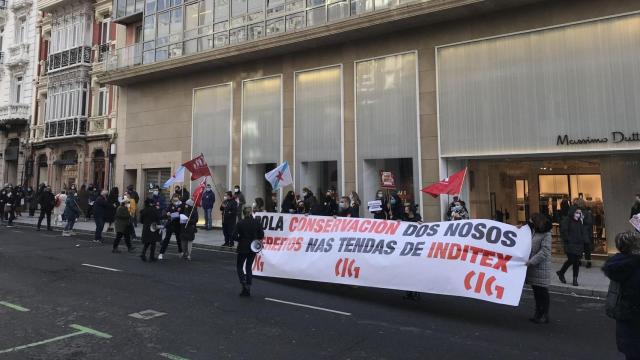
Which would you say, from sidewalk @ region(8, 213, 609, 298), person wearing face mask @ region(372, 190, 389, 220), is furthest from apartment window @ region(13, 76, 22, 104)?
person wearing face mask @ region(372, 190, 389, 220)

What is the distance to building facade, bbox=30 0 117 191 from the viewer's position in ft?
85.4

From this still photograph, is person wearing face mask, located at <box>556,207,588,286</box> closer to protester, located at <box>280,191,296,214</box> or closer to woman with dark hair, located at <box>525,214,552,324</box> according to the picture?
woman with dark hair, located at <box>525,214,552,324</box>

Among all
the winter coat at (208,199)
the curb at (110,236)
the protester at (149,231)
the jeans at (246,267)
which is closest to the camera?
the jeans at (246,267)

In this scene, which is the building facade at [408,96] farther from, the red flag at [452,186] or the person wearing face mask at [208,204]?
the red flag at [452,186]

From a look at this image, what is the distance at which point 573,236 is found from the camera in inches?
379

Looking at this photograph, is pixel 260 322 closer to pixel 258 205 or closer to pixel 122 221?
pixel 258 205

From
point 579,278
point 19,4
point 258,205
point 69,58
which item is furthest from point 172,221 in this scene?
point 19,4

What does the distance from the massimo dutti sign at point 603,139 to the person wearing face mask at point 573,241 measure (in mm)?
3510

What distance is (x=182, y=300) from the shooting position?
740cm

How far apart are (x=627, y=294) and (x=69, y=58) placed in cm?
3123

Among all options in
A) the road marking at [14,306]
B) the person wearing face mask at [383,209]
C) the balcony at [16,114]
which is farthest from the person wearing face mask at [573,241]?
the balcony at [16,114]

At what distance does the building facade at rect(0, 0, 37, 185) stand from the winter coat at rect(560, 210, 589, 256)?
107 ft

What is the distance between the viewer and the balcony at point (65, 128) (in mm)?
26641

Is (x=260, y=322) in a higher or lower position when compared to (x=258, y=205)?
lower
